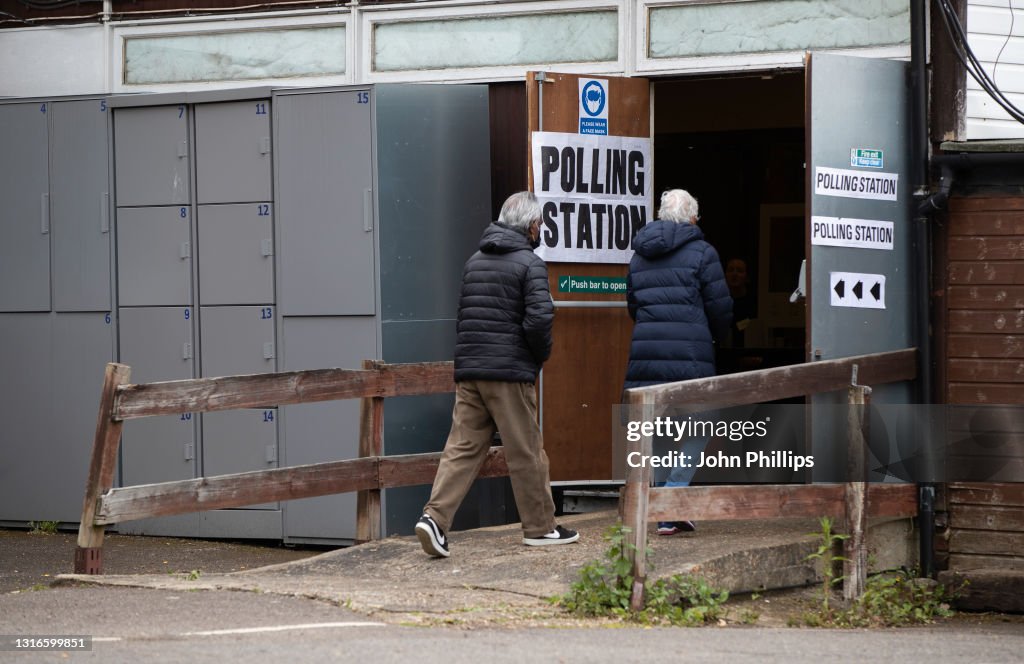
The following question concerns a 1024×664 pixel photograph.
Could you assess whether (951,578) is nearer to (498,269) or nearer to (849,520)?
(849,520)

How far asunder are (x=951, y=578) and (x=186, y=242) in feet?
17.2

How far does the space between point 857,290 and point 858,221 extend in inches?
15.4

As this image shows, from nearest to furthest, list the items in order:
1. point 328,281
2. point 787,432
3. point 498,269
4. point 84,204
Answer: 1. point 498,269
2. point 787,432
3. point 328,281
4. point 84,204

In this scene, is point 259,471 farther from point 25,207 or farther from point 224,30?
point 224,30

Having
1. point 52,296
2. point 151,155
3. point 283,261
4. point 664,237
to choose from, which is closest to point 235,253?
point 283,261

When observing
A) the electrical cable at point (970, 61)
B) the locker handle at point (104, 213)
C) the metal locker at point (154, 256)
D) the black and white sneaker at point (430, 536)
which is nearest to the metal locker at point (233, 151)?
the metal locker at point (154, 256)

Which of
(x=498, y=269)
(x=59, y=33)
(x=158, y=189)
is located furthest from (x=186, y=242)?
(x=498, y=269)

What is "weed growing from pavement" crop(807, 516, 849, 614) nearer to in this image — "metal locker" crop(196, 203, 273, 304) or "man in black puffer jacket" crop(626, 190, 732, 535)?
"man in black puffer jacket" crop(626, 190, 732, 535)

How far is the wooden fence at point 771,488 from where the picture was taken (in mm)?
6859

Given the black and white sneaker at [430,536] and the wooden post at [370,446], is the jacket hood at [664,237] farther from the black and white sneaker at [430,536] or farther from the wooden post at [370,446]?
the black and white sneaker at [430,536]

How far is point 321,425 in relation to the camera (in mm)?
9711

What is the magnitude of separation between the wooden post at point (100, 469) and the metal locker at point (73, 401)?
9.56ft

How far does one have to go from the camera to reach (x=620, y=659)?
5.79m

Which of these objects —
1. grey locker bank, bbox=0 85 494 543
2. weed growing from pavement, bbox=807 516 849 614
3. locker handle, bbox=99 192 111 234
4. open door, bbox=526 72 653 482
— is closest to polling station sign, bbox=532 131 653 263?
open door, bbox=526 72 653 482
